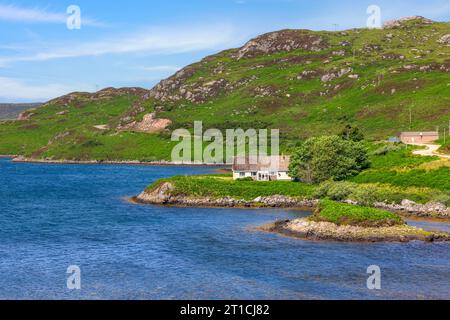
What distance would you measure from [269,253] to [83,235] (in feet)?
90.7

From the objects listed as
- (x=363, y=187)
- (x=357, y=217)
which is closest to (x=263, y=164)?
(x=363, y=187)

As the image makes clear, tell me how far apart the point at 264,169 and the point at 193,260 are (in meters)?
59.3

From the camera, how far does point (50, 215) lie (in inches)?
3698

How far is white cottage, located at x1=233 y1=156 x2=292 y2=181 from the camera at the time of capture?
117 m

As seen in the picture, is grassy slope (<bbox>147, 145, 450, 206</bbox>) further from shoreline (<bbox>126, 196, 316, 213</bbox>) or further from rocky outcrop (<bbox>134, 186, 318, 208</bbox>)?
shoreline (<bbox>126, 196, 316, 213</bbox>)

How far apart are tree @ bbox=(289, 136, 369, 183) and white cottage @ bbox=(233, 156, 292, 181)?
4020 millimetres

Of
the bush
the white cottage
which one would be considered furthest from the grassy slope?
the bush

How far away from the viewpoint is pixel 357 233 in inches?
2719

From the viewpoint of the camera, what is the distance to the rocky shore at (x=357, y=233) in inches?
2657

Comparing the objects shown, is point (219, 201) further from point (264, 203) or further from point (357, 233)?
point (357, 233)

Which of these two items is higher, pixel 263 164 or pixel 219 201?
pixel 263 164

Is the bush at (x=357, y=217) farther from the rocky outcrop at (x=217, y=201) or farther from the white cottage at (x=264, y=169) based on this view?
the white cottage at (x=264, y=169)

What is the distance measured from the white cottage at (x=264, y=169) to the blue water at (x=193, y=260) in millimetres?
24203
